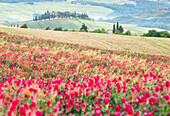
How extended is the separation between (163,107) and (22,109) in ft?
7.67

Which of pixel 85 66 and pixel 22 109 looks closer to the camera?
pixel 22 109

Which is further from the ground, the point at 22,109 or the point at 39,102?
the point at 22,109

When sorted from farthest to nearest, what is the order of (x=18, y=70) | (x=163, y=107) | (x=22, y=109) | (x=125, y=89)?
1. (x=18, y=70)
2. (x=125, y=89)
3. (x=163, y=107)
4. (x=22, y=109)

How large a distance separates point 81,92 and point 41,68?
6.61m

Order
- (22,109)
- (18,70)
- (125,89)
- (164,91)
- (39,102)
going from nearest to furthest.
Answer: (22,109) → (39,102) → (164,91) → (125,89) → (18,70)

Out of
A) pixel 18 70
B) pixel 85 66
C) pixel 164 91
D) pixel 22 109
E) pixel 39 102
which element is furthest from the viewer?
pixel 85 66

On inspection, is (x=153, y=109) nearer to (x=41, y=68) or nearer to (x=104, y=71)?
(x=104, y=71)

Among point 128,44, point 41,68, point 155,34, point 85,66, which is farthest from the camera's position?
point 155,34

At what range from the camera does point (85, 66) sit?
10805 mm

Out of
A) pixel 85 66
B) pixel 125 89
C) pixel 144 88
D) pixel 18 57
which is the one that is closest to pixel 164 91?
pixel 144 88

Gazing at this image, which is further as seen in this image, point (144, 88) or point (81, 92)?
point (144, 88)

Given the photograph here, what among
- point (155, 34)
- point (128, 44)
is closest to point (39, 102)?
point (128, 44)

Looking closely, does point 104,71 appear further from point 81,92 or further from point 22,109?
point 22,109

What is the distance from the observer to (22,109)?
8.43 ft
